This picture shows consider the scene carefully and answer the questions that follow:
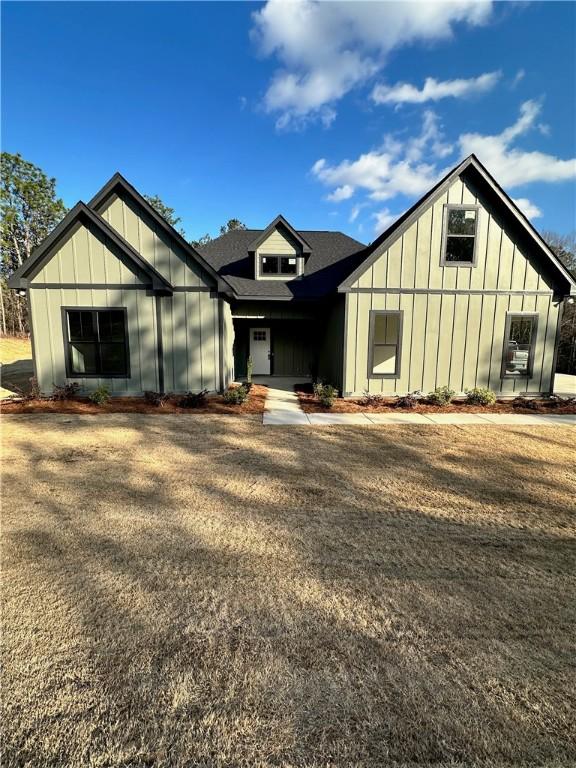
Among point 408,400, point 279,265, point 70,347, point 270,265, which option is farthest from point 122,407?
point 279,265

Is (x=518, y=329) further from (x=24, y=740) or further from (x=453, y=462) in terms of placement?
(x=24, y=740)

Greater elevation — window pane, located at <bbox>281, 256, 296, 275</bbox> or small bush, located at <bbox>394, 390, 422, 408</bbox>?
window pane, located at <bbox>281, 256, 296, 275</bbox>

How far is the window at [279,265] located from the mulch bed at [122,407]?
6.07 m

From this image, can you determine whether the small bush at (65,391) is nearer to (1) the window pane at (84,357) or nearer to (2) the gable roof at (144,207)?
(1) the window pane at (84,357)

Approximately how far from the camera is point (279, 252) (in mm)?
14125

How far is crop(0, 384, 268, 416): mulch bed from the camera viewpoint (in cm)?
936

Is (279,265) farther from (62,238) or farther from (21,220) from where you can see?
(21,220)

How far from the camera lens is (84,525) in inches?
151

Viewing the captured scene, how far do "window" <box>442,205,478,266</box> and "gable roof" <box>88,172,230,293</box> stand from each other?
251 inches

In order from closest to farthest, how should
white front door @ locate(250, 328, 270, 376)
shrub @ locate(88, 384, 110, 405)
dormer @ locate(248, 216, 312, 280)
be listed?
shrub @ locate(88, 384, 110, 405) < dormer @ locate(248, 216, 312, 280) < white front door @ locate(250, 328, 270, 376)

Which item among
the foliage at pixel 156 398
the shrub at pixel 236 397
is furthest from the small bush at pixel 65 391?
the shrub at pixel 236 397

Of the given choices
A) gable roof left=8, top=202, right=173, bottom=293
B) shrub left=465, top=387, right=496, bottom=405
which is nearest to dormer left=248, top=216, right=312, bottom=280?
gable roof left=8, top=202, right=173, bottom=293

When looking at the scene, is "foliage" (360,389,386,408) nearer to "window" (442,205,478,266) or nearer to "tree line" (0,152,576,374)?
"window" (442,205,478,266)

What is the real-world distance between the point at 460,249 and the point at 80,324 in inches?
434
